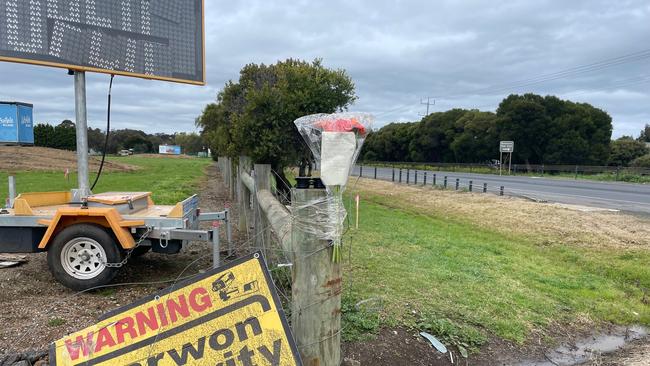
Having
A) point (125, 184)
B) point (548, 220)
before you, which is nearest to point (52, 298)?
point (548, 220)

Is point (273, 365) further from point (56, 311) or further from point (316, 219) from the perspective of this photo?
point (56, 311)

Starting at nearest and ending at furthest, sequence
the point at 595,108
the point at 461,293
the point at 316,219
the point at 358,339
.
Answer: the point at 316,219
the point at 358,339
the point at 461,293
the point at 595,108

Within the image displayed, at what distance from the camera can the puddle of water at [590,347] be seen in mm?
4023

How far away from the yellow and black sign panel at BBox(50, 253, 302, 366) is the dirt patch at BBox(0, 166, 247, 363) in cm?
111

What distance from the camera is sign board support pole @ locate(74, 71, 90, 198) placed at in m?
4.88

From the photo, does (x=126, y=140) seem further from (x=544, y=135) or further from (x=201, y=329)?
(x=201, y=329)

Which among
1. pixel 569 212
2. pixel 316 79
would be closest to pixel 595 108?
pixel 569 212

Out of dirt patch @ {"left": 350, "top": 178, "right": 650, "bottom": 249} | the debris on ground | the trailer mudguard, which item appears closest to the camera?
the debris on ground

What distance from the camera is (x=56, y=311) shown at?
4070mm

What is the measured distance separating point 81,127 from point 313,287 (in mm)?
3772

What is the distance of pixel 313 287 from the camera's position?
2602mm

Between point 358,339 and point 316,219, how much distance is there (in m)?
1.67

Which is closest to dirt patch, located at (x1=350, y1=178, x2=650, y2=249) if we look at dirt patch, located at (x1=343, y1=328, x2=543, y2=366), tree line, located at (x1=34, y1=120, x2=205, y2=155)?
dirt patch, located at (x1=343, y1=328, x2=543, y2=366)

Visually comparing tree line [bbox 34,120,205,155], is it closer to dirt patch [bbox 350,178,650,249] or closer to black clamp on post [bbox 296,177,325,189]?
dirt patch [bbox 350,178,650,249]
